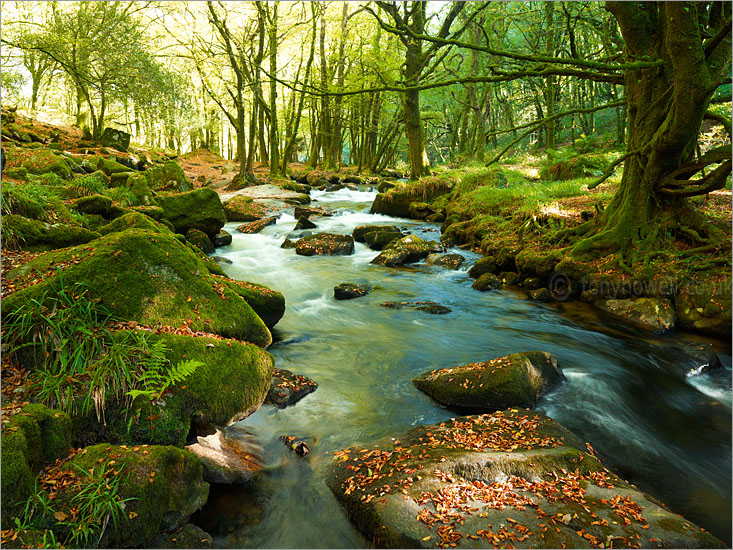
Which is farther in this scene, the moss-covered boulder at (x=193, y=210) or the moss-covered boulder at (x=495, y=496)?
the moss-covered boulder at (x=193, y=210)

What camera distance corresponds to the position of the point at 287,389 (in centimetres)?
505

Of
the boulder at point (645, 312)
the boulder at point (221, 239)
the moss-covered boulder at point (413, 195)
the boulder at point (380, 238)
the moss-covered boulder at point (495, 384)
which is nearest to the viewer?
the moss-covered boulder at point (495, 384)

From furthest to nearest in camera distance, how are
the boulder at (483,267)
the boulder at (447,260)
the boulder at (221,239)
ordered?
1. the boulder at (221,239)
2. the boulder at (447,260)
3. the boulder at (483,267)

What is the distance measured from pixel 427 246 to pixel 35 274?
32.2 ft

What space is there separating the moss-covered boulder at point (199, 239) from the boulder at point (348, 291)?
4213 mm

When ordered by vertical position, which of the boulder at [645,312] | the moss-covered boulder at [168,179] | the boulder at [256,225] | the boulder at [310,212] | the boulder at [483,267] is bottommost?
the boulder at [645,312]

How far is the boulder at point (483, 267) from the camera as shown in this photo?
10523 mm

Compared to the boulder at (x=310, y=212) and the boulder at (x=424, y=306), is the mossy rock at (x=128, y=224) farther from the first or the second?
the boulder at (x=310, y=212)

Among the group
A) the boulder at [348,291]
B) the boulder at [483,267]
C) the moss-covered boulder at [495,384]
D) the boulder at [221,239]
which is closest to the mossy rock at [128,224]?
the boulder at [348,291]

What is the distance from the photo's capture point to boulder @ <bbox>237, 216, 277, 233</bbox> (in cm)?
1491

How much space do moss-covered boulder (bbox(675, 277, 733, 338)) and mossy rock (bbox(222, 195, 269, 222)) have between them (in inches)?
541

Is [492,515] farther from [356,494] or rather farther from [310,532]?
[310,532]

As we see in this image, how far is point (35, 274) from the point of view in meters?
4.20

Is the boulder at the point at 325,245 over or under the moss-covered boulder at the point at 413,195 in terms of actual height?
under
